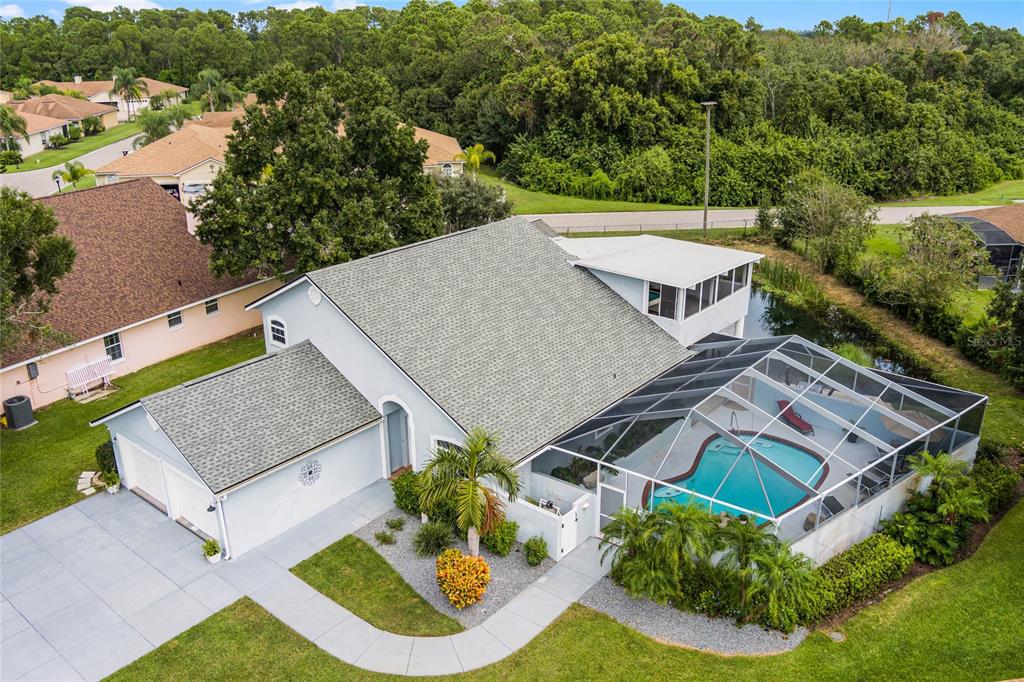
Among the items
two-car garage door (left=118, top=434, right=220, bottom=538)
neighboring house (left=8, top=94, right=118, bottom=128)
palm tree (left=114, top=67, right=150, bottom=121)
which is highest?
palm tree (left=114, top=67, right=150, bottom=121)

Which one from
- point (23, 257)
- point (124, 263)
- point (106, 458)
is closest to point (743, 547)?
point (106, 458)

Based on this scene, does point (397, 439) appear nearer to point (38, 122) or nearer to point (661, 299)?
point (661, 299)

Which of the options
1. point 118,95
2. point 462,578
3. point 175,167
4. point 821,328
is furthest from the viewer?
point 118,95

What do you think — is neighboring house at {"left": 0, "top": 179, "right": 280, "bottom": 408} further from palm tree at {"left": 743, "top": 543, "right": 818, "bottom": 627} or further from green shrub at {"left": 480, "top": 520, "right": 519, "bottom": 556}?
palm tree at {"left": 743, "top": 543, "right": 818, "bottom": 627}

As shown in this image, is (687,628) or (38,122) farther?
(38,122)

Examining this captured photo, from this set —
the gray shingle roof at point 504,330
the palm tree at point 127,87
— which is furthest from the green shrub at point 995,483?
the palm tree at point 127,87

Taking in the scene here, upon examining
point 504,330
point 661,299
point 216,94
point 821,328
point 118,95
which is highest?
point 118,95

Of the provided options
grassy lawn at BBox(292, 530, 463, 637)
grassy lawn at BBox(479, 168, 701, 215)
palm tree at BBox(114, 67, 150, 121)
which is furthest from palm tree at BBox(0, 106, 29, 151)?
grassy lawn at BBox(292, 530, 463, 637)


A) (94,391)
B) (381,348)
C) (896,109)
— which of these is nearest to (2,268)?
(94,391)
